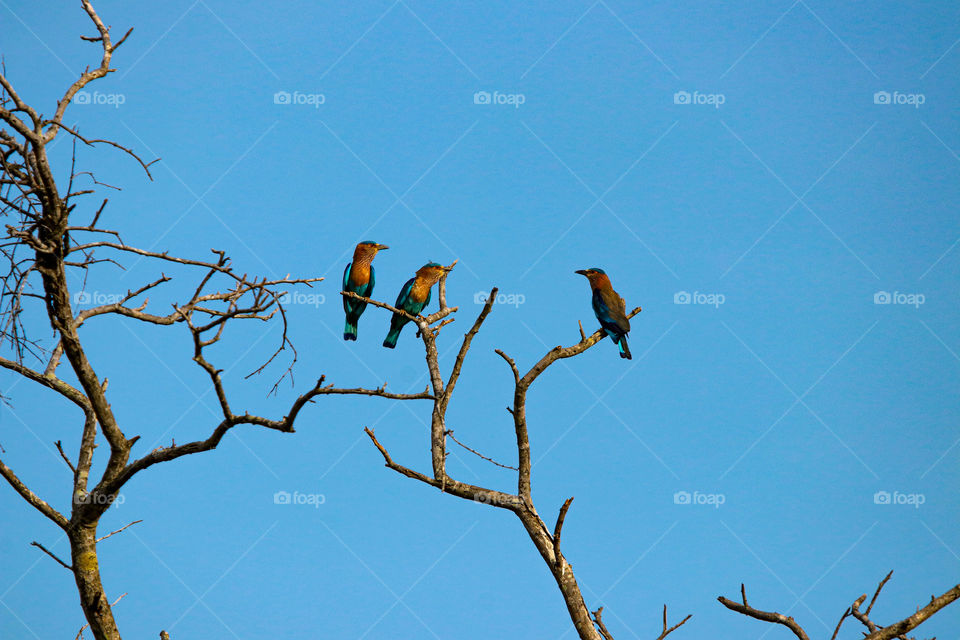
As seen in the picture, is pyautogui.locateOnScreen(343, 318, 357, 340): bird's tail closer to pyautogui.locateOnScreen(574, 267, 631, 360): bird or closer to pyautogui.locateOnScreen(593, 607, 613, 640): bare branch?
pyautogui.locateOnScreen(574, 267, 631, 360): bird

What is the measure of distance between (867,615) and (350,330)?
547 cm

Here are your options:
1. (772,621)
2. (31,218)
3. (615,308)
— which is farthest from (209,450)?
(615,308)

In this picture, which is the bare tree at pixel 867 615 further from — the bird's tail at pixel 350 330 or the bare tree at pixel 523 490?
the bird's tail at pixel 350 330

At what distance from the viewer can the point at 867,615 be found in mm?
4289

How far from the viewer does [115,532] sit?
465 centimetres

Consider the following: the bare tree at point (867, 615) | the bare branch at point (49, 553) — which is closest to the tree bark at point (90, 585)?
the bare branch at point (49, 553)

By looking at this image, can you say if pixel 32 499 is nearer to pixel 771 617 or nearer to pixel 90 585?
pixel 90 585

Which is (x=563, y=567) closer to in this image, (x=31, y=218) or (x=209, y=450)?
(x=209, y=450)

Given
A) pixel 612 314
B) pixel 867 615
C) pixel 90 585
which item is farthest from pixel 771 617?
pixel 90 585

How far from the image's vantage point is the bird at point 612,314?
253 inches

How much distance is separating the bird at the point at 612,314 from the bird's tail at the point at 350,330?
8.66ft

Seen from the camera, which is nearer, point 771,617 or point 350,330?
point 771,617

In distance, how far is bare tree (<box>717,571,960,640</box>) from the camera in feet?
13.1

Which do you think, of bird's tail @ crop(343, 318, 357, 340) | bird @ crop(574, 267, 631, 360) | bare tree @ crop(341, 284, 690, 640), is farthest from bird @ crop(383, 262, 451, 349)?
bare tree @ crop(341, 284, 690, 640)
